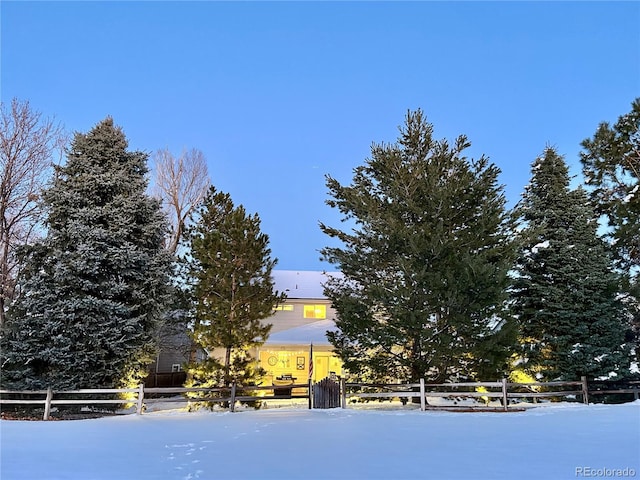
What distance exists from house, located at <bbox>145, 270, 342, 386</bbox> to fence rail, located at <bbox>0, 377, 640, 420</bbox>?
5.74 m

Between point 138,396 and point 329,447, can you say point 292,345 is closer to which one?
point 138,396

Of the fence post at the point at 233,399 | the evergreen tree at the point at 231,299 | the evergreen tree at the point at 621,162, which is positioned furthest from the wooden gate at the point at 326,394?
the evergreen tree at the point at 621,162

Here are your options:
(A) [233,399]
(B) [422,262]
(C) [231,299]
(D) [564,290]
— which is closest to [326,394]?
(A) [233,399]

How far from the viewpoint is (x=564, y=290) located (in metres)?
15.9

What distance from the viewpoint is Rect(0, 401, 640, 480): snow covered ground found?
5594 millimetres

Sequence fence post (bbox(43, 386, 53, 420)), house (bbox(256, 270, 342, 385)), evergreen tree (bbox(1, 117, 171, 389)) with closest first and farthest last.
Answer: fence post (bbox(43, 386, 53, 420)), evergreen tree (bbox(1, 117, 171, 389)), house (bbox(256, 270, 342, 385))

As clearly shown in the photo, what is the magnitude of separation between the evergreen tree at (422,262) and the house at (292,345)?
564 centimetres

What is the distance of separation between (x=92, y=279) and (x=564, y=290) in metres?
16.6

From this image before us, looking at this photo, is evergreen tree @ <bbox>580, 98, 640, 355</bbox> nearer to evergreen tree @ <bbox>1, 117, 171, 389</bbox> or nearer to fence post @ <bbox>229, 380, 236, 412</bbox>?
fence post @ <bbox>229, 380, 236, 412</bbox>

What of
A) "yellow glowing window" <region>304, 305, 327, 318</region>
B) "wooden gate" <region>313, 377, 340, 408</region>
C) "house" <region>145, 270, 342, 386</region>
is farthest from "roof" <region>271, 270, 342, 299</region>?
"wooden gate" <region>313, 377, 340, 408</region>

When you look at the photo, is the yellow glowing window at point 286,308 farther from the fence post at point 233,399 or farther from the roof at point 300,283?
the fence post at point 233,399

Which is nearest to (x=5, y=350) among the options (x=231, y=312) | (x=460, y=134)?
(x=231, y=312)

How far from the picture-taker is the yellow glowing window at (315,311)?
24812 mm

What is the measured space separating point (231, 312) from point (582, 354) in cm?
1235
